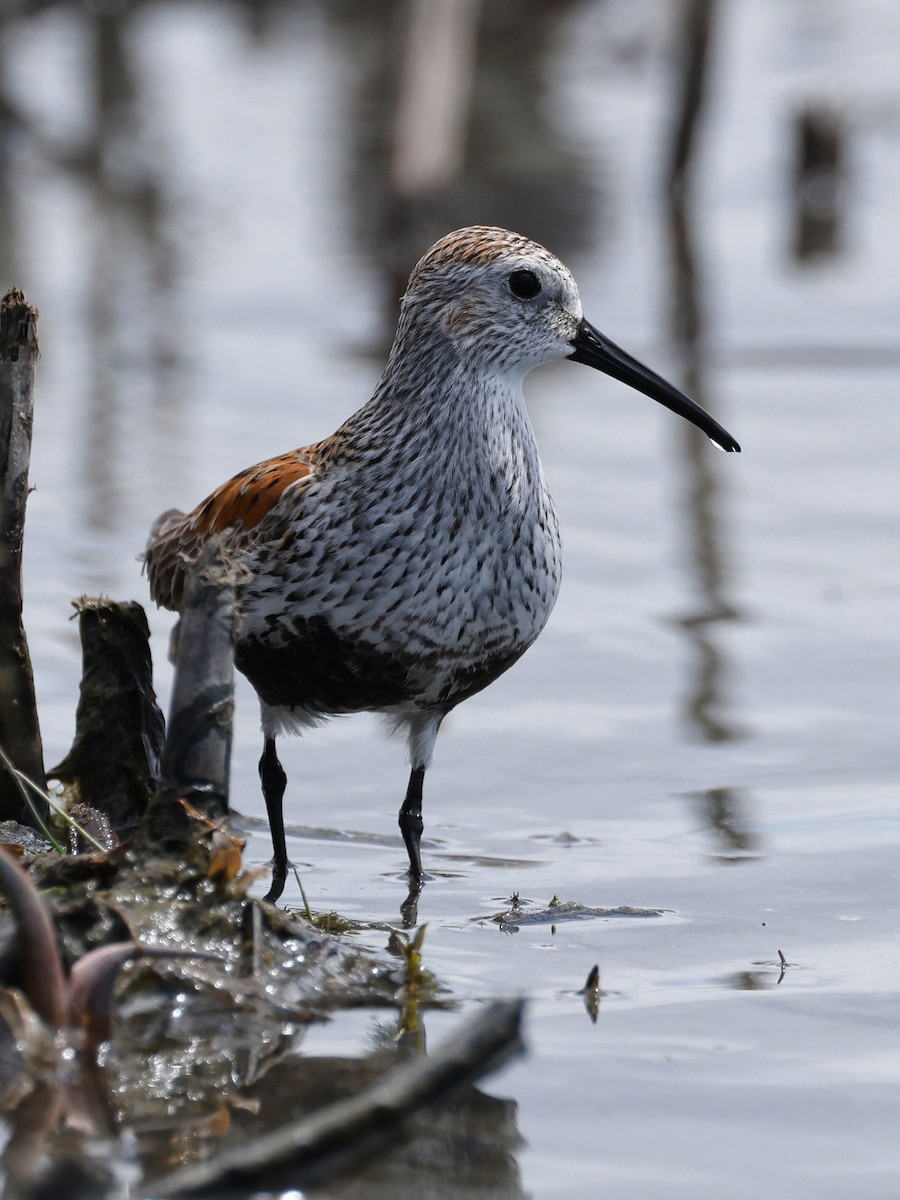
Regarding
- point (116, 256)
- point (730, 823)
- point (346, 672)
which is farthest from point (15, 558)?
point (116, 256)

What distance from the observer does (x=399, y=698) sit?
5.89m

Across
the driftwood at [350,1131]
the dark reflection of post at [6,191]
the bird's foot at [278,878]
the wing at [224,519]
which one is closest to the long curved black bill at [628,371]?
the wing at [224,519]

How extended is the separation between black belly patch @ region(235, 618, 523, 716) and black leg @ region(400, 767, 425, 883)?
419 mm

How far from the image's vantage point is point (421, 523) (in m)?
5.68

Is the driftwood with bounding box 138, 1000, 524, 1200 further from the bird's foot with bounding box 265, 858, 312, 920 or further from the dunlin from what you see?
the bird's foot with bounding box 265, 858, 312, 920

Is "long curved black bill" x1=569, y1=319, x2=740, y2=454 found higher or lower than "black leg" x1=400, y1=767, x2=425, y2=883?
higher

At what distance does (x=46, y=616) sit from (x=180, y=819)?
13.0 ft

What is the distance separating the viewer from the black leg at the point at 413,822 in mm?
6289

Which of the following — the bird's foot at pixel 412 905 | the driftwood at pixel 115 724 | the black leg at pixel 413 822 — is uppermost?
the driftwood at pixel 115 724

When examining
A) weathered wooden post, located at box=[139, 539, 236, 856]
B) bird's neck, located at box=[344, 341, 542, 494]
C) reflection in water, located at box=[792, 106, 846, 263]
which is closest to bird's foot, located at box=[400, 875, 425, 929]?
weathered wooden post, located at box=[139, 539, 236, 856]

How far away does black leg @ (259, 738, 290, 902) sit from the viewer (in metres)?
6.24

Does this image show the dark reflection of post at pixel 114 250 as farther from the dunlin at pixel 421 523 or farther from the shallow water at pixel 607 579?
the dunlin at pixel 421 523

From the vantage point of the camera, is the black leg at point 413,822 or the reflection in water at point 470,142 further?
the reflection in water at point 470,142

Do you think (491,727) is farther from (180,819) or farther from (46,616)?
(180,819)
